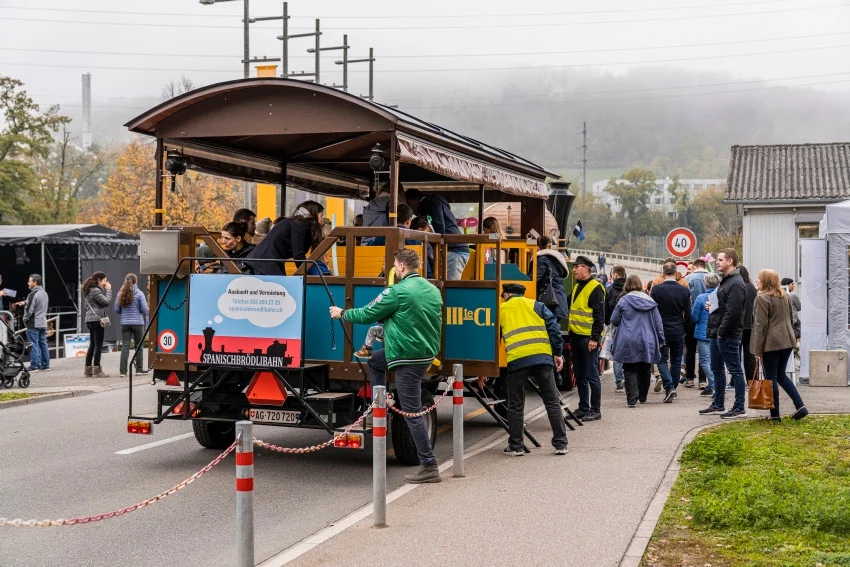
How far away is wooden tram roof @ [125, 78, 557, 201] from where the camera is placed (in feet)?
31.6

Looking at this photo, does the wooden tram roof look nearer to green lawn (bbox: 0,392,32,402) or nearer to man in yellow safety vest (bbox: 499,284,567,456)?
man in yellow safety vest (bbox: 499,284,567,456)

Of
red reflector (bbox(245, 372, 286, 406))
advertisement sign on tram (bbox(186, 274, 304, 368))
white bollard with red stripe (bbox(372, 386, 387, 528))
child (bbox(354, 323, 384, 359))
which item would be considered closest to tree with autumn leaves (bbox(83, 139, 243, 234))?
advertisement sign on tram (bbox(186, 274, 304, 368))

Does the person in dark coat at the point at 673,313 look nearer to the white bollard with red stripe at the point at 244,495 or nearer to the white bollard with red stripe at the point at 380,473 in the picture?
the white bollard with red stripe at the point at 380,473

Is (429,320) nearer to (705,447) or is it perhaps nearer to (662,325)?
(705,447)

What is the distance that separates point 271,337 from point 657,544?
3.95m

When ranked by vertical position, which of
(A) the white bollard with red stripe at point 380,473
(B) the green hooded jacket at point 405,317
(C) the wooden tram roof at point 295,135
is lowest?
(A) the white bollard with red stripe at point 380,473

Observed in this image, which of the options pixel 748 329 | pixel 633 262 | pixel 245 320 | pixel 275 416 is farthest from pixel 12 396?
pixel 633 262

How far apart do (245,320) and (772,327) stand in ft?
20.4

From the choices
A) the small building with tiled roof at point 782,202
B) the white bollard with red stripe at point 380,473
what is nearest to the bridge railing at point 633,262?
the small building with tiled roof at point 782,202

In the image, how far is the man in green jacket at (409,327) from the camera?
28.1 ft

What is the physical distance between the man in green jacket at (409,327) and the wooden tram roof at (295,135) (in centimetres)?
150

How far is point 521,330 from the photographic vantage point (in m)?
10.2

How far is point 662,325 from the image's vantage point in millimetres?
14656

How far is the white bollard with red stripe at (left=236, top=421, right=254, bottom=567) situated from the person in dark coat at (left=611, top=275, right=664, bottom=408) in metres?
8.99
